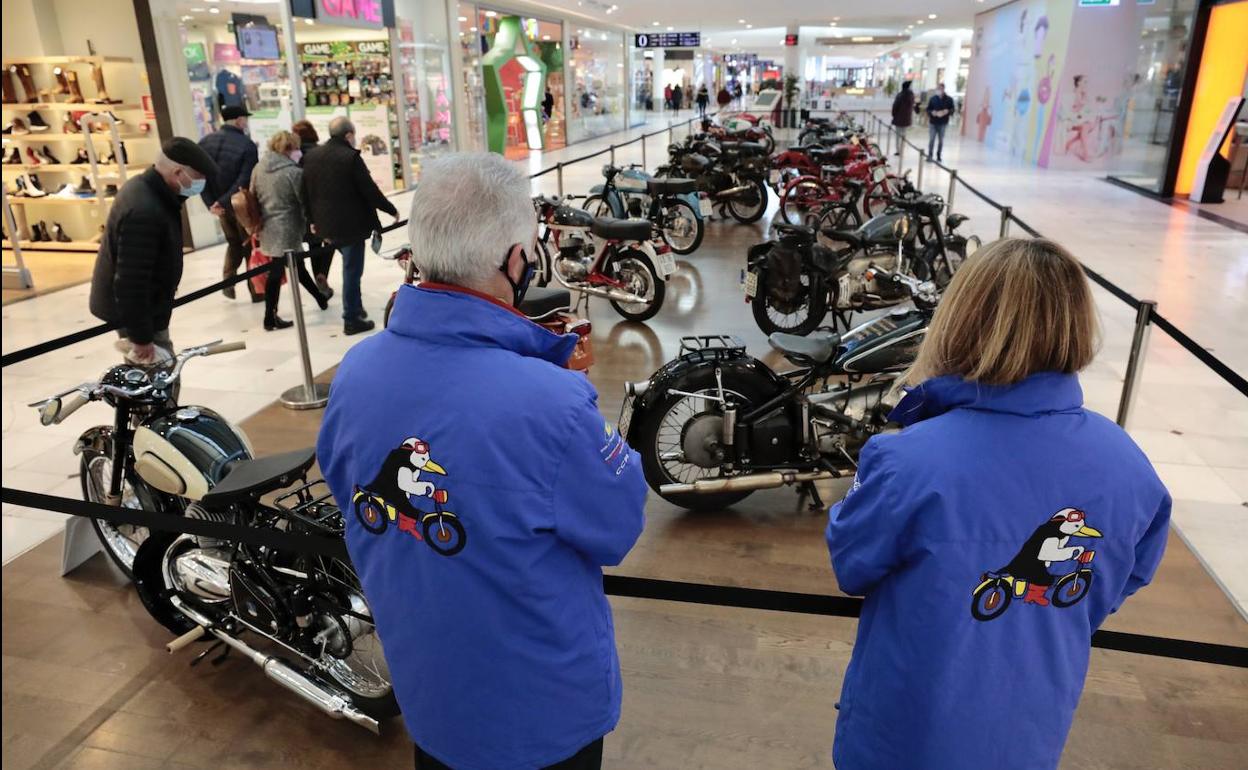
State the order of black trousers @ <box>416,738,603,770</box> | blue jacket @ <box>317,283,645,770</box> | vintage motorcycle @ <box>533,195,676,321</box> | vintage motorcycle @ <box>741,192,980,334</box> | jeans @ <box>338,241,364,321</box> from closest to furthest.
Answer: blue jacket @ <box>317,283,645,770</box> < black trousers @ <box>416,738,603,770</box> < vintage motorcycle @ <box>741,192,980,334</box> < jeans @ <box>338,241,364,321</box> < vintage motorcycle @ <box>533,195,676,321</box>

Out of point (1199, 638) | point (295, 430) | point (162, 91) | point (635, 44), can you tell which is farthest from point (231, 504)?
point (635, 44)

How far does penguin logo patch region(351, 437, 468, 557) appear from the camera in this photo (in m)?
1.19


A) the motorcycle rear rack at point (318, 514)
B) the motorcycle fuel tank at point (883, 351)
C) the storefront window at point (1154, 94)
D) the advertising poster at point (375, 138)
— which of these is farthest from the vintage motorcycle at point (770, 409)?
Result: the storefront window at point (1154, 94)

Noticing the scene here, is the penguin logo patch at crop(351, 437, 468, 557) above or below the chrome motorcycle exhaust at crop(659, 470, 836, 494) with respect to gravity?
above

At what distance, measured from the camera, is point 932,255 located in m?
6.10

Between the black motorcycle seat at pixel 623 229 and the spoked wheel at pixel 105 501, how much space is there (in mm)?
3632

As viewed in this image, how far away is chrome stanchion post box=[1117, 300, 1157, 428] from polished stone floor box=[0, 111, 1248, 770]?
1.76 feet

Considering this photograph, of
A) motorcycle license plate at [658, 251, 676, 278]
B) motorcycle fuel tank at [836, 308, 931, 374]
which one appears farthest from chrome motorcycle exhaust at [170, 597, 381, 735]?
motorcycle license plate at [658, 251, 676, 278]

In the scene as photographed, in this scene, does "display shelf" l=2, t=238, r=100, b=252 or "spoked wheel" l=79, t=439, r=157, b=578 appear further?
"display shelf" l=2, t=238, r=100, b=252

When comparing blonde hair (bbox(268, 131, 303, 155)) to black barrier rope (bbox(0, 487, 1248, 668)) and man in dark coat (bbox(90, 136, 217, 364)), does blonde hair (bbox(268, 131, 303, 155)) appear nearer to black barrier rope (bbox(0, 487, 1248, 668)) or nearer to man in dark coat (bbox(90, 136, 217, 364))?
man in dark coat (bbox(90, 136, 217, 364))

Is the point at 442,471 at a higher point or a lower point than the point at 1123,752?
higher

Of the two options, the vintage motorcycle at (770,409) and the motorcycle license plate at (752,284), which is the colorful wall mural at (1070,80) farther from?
the vintage motorcycle at (770,409)

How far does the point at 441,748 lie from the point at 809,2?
2079cm

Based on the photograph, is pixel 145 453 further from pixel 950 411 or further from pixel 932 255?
pixel 932 255
